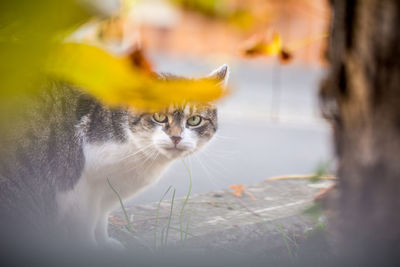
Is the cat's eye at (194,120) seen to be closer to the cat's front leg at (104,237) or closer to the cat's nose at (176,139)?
the cat's nose at (176,139)

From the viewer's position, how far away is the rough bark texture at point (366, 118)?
14.1 inches

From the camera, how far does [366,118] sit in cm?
38

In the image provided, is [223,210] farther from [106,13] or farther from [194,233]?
[106,13]

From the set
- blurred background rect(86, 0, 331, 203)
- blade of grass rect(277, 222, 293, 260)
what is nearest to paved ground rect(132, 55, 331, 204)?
blurred background rect(86, 0, 331, 203)

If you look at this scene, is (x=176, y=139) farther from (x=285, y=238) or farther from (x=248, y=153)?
(x=248, y=153)

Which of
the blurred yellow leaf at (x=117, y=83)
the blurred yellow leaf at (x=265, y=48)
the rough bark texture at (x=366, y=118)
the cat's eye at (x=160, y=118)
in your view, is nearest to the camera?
the blurred yellow leaf at (x=117, y=83)

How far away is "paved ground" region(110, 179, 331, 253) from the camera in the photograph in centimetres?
63

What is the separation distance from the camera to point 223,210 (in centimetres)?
72

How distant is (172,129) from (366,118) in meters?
0.41

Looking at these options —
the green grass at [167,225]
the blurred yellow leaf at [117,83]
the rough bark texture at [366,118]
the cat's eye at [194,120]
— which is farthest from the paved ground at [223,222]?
the blurred yellow leaf at [117,83]

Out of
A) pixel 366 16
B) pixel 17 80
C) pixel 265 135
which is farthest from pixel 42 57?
pixel 265 135

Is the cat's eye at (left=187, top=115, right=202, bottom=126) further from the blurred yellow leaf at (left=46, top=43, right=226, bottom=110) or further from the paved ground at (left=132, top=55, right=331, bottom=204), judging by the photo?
the blurred yellow leaf at (left=46, top=43, right=226, bottom=110)

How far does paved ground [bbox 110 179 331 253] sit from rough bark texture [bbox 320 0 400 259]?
0.22 m

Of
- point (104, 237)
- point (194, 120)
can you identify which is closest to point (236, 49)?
point (194, 120)
